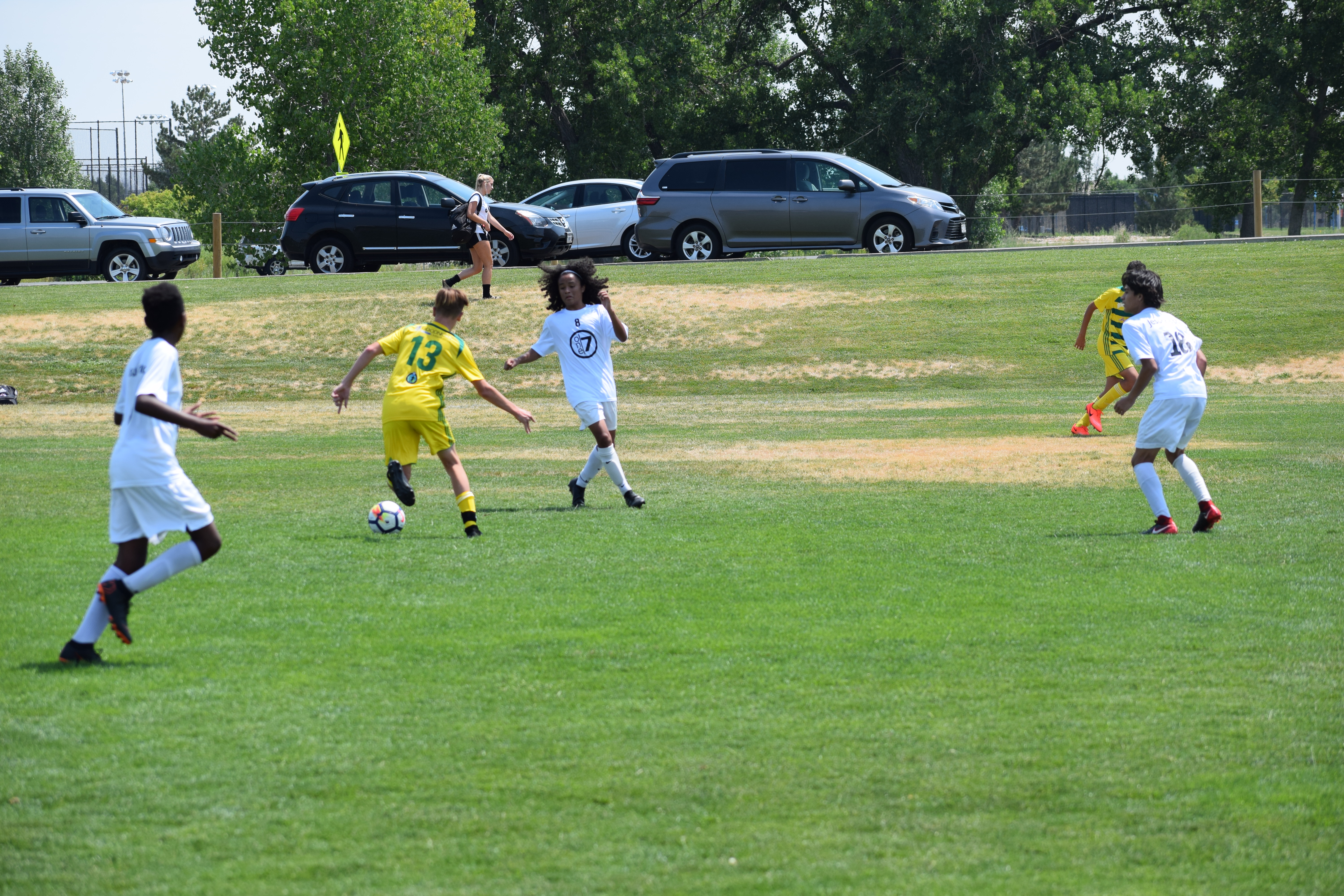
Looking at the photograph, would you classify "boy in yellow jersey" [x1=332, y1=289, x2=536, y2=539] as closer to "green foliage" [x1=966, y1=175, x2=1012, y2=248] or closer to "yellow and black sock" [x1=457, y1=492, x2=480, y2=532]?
"yellow and black sock" [x1=457, y1=492, x2=480, y2=532]

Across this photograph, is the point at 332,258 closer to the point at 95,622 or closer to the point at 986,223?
the point at 95,622

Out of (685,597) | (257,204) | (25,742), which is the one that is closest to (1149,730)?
(685,597)

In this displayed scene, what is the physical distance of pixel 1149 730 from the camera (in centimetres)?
524

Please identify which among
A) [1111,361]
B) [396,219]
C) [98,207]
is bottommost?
[1111,361]

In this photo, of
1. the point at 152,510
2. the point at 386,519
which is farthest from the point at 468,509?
the point at 152,510

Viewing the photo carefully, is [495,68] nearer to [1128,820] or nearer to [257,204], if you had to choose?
[257,204]

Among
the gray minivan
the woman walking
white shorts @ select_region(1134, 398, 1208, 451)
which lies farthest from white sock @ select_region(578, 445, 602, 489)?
the gray minivan

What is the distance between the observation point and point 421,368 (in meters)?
9.51

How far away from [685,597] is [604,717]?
217 centimetres

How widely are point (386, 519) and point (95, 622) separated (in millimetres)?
3480

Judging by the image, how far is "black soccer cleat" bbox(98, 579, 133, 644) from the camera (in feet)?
19.4

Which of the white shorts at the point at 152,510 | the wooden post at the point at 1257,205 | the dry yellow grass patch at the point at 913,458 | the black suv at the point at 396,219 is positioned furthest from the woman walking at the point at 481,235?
the wooden post at the point at 1257,205

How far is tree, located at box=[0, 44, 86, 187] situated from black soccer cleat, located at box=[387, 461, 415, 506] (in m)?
58.1

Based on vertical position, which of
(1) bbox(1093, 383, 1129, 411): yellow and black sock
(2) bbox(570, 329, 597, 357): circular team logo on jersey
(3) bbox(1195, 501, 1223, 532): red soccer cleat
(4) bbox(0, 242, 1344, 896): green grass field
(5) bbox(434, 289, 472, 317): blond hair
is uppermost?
(5) bbox(434, 289, 472, 317): blond hair
